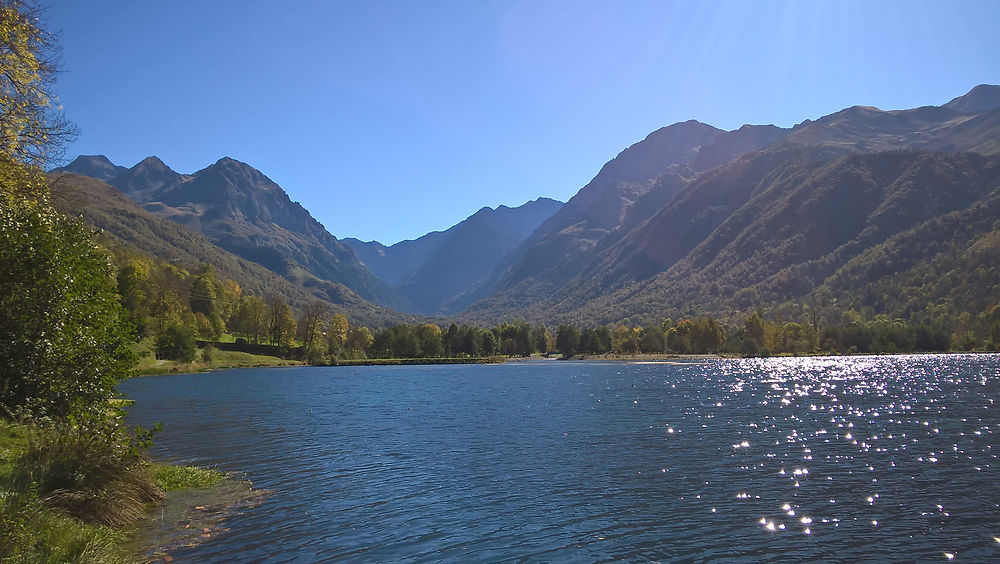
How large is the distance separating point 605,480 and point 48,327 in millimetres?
27292

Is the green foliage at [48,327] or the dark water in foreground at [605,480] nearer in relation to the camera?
the dark water in foreground at [605,480]

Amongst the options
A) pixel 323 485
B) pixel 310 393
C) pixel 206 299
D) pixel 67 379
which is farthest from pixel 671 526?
pixel 206 299

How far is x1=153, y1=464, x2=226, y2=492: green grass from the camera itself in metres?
28.5

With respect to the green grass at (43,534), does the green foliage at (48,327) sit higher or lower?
higher

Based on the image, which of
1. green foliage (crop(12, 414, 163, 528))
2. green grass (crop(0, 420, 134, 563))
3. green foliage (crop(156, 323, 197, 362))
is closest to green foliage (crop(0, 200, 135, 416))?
green foliage (crop(12, 414, 163, 528))

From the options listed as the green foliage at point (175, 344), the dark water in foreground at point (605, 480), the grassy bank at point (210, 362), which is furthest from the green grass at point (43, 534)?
the green foliage at point (175, 344)

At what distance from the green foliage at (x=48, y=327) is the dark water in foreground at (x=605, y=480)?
29.0 ft

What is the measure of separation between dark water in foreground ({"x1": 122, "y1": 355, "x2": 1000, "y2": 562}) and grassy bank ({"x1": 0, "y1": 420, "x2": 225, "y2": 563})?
336 centimetres

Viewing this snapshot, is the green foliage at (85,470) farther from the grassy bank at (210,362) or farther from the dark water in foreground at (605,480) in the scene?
the grassy bank at (210,362)

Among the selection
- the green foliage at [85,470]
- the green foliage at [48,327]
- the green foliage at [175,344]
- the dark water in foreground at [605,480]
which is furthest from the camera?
the green foliage at [175,344]

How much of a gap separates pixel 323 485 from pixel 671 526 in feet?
59.6

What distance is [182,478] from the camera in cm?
2975

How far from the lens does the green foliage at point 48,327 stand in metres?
23.0

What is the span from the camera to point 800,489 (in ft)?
96.6
